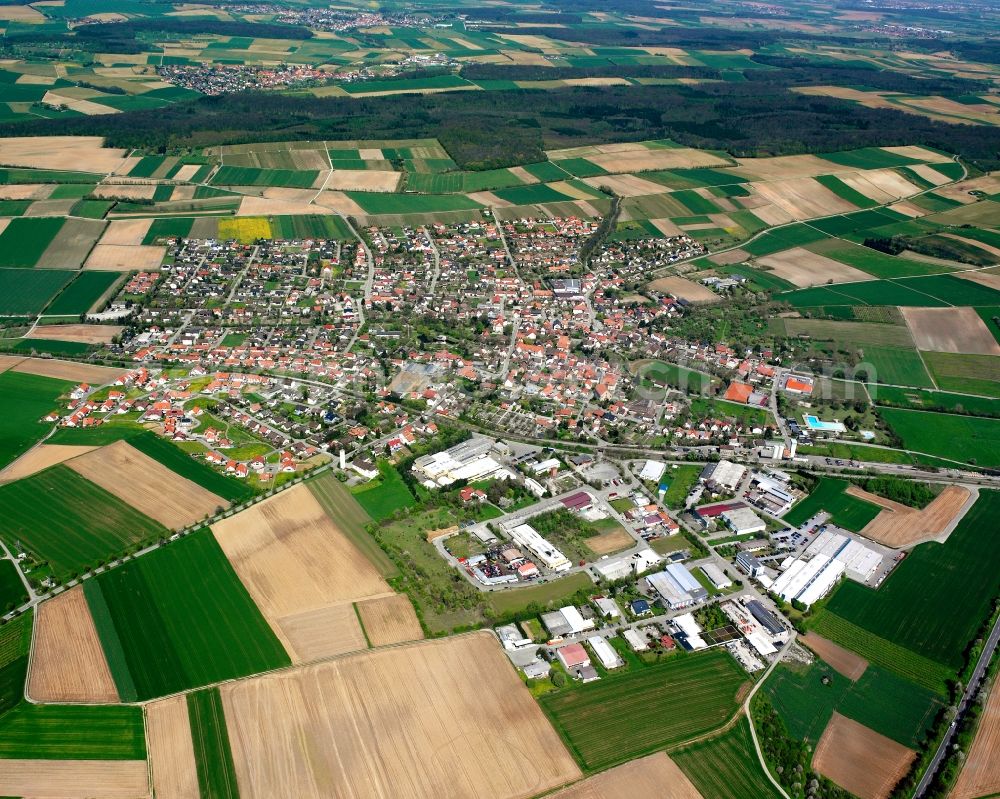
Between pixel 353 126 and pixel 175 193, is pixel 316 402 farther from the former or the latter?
pixel 353 126

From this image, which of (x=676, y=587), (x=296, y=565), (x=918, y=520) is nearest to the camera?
(x=296, y=565)

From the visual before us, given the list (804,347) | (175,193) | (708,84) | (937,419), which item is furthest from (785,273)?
(708,84)

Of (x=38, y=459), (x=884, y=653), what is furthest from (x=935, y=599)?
(x=38, y=459)

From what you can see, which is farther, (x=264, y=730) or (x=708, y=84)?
(x=708, y=84)

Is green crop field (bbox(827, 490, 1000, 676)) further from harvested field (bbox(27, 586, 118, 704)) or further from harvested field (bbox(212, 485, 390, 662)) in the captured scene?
harvested field (bbox(27, 586, 118, 704))

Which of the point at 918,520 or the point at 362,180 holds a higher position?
the point at 362,180

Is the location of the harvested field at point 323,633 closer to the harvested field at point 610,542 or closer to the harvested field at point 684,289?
the harvested field at point 610,542

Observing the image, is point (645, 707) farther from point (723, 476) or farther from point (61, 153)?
point (61, 153)
